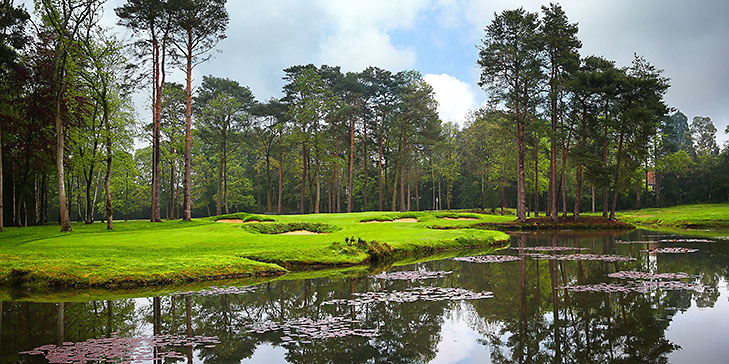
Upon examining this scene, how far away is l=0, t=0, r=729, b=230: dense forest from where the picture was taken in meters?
26.3

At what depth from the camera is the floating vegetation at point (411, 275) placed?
42.8 ft

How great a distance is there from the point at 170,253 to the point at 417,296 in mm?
10473

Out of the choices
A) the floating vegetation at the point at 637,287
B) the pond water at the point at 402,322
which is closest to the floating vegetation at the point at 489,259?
the pond water at the point at 402,322

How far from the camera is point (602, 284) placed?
36.1ft

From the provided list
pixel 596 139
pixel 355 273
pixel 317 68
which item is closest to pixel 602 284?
pixel 355 273

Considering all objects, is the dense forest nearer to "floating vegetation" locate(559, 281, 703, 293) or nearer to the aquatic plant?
the aquatic plant

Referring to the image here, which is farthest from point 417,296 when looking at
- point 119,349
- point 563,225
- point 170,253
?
point 563,225

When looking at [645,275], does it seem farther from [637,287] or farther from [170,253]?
[170,253]

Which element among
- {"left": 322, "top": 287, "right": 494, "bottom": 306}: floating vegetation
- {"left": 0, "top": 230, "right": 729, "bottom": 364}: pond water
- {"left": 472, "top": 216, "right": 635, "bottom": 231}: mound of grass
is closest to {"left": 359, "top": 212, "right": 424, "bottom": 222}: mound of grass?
{"left": 472, "top": 216, "right": 635, "bottom": 231}: mound of grass

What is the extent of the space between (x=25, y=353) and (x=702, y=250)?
2323cm

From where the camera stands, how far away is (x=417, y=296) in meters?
10.2

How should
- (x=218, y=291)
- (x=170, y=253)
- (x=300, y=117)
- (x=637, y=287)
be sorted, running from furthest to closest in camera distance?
(x=300, y=117), (x=170, y=253), (x=218, y=291), (x=637, y=287)

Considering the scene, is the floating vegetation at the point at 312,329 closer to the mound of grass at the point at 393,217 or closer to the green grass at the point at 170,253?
the green grass at the point at 170,253

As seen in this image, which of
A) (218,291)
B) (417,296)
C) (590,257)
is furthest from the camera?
(590,257)
